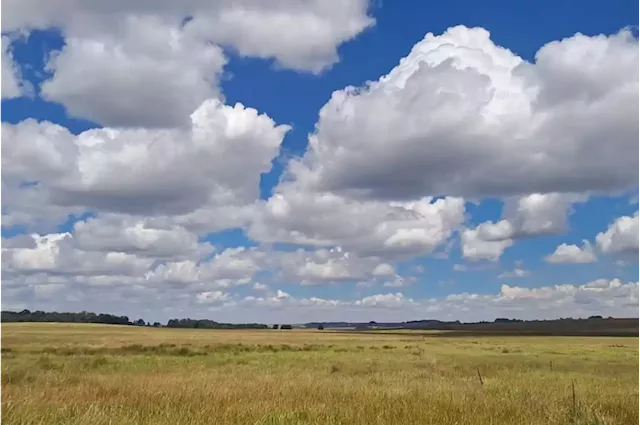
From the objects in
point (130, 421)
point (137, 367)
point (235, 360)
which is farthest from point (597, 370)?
point (130, 421)

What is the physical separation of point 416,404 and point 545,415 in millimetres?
2313

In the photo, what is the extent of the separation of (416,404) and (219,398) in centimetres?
393

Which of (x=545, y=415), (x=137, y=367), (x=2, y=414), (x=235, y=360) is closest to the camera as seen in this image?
(x=2, y=414)

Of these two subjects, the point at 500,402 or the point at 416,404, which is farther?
the point at 500,402

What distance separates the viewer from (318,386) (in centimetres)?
1738

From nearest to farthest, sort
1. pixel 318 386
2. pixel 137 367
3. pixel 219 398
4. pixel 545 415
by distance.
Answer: pixel 545 415 < pixel 219 398 < pixel 318 386 < pixel 137 367

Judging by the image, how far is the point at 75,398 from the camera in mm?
13812

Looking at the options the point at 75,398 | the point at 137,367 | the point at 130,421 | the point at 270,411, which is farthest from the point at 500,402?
the point at 137,367

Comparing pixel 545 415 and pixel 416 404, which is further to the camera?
pixel 416 404

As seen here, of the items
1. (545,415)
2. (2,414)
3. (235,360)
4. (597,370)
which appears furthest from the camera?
(235,360)

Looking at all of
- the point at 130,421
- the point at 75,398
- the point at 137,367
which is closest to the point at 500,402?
the point at 130,421

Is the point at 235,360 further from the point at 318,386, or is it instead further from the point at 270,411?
the point at 270,411

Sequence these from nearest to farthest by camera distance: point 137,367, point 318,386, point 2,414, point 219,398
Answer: point 2,414
point 219,398
point 318,386
point 137,367

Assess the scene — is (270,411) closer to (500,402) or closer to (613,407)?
(500,402)
